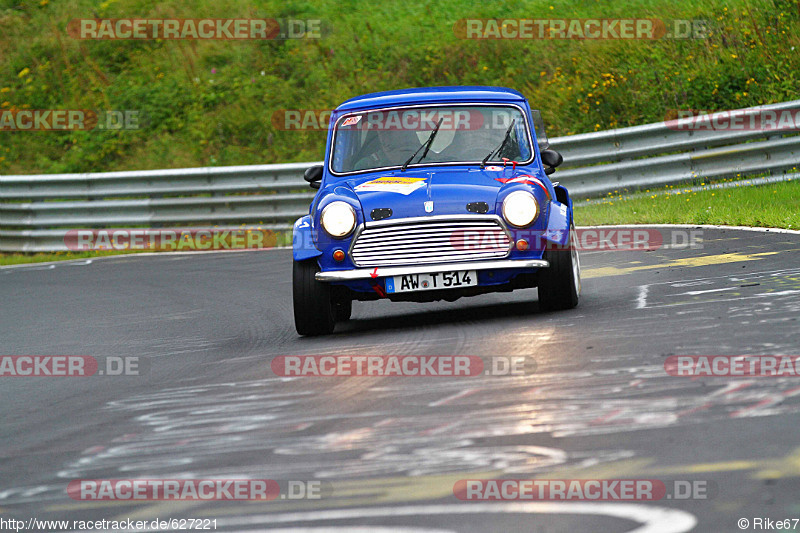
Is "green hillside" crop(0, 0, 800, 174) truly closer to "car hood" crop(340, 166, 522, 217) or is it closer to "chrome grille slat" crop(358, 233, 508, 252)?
"car hood" crop(340, 166, 522, 217)

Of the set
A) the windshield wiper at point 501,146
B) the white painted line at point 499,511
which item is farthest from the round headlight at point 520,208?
the white painted line at point 499,511

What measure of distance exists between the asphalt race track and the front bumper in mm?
418

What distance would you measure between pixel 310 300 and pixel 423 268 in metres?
0.86

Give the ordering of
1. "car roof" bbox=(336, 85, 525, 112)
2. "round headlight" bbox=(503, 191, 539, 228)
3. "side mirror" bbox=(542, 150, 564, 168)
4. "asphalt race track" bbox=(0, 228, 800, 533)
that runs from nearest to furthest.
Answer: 1. "asphalt race track" bbox=(0, 228, 800, 533)
2. "round headlight" bbox=(503, 191, 539, 228)
3. "side mirror" bbox=(542, 150, 564, 168)
4. "car roof" bbox=(336, 85, 525, 112)

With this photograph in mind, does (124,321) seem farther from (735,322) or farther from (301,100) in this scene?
(301,100)

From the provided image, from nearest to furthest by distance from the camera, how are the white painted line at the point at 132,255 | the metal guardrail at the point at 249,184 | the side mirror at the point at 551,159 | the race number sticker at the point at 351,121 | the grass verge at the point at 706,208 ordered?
the side mirror at the point at 551,159 < the race number sticker at the point at 351,121 < the grass verge at the point at 706,208 < the metal guardrail at the point at 249,184 < the white painted line at the point at 132,255

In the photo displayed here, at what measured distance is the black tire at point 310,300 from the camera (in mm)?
8555

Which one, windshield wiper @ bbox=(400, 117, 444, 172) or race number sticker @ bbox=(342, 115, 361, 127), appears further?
race number sticker @ bbox=(342, 115, 361, 127)

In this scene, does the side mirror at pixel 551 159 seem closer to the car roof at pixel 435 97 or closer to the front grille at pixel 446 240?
the car roof at pixel 435 97

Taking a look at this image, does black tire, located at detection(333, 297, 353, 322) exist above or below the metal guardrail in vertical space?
below

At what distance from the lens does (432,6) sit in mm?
26609

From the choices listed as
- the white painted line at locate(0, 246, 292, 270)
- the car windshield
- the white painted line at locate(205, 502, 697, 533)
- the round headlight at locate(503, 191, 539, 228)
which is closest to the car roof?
Answer: the car windshield

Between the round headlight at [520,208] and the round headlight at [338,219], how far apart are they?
1.09m

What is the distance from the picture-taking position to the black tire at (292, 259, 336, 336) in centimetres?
855
